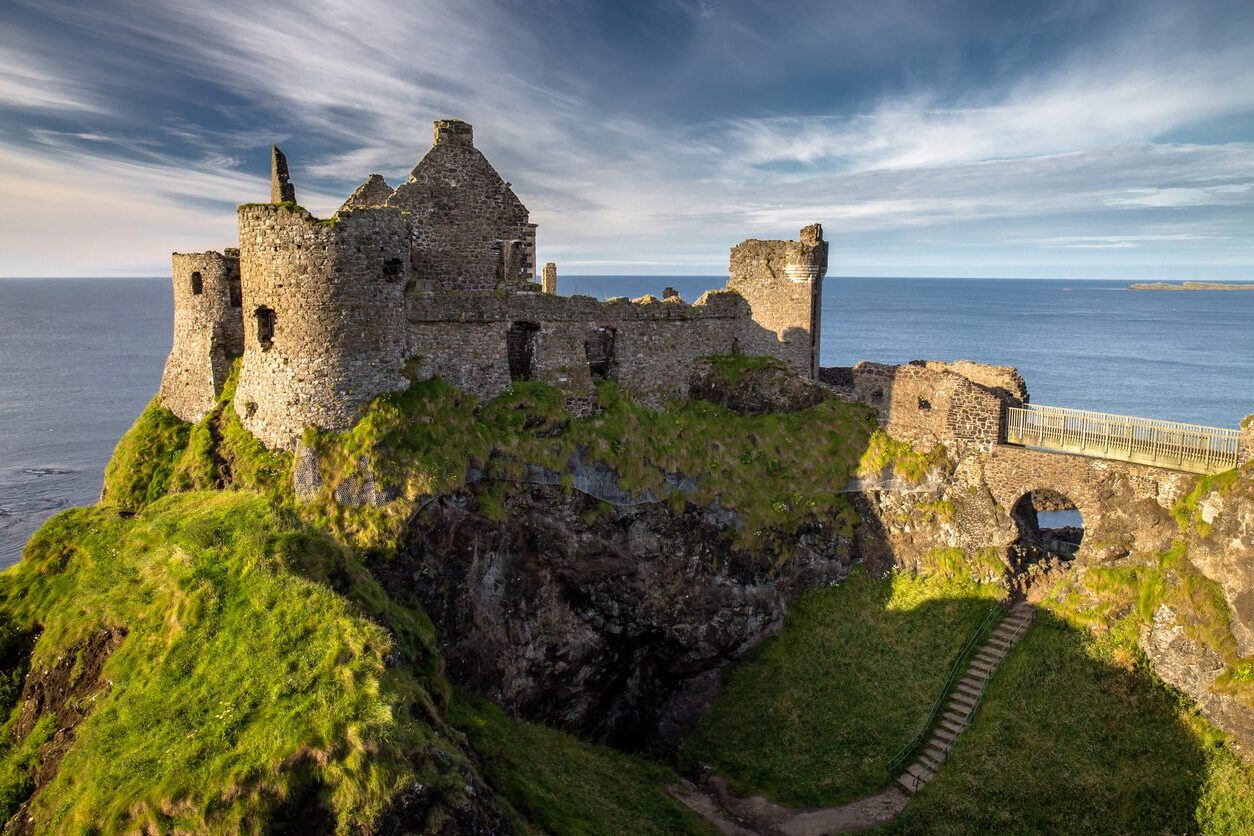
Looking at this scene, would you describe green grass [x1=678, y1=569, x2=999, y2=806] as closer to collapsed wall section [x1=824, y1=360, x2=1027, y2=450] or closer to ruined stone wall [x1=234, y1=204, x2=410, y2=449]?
collapsed wall section [x1=824, y1=360, x2=1027, y2=450]

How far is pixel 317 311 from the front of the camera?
21.8 meters

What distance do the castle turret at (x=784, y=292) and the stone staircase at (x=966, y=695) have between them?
1249 centimetres

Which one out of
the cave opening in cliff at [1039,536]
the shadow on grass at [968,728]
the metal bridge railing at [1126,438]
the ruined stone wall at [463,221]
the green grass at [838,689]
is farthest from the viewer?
the cave opening in cliff at [1039,536]

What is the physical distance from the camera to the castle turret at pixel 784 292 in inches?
1249

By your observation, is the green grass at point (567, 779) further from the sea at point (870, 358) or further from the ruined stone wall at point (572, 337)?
the sea at point (870, 358)

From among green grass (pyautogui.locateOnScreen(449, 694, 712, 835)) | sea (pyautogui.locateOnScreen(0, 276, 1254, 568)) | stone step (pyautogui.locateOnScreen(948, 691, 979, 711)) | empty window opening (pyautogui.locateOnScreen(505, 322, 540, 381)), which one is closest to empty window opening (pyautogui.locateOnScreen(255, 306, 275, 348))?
empty window opening (pyautogui.locateOnScreen(505, 322, 540, 381))

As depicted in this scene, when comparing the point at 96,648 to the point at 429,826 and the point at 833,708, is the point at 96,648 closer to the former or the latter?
the point at 429,826

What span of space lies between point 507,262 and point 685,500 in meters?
11.3

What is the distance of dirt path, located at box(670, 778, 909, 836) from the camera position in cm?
2233

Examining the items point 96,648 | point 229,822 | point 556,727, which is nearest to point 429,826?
point 229,822

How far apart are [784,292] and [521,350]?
11.9 meters

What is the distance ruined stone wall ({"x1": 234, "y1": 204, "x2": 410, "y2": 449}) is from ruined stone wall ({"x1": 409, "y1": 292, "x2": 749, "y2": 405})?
1868 mm

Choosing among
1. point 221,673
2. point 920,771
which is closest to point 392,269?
point 221,673

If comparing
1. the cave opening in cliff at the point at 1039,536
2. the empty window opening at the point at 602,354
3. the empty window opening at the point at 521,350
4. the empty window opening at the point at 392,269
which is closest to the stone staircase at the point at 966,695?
the cave opening in cliff at the point at 1039,536
